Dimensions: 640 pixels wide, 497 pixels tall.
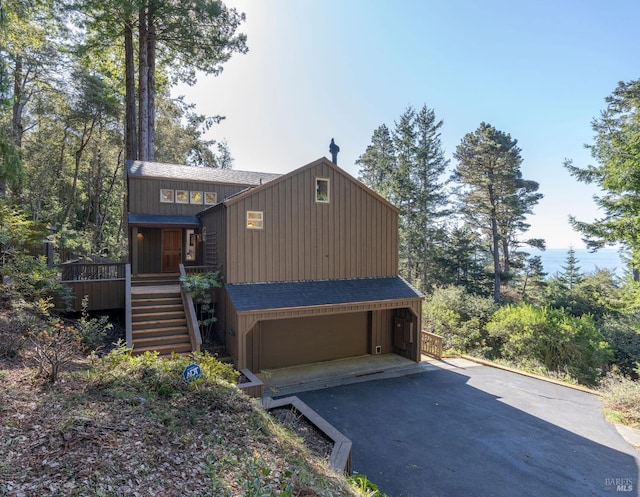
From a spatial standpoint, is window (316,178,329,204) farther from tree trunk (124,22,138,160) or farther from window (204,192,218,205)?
tree trunk (124,22,138,160)

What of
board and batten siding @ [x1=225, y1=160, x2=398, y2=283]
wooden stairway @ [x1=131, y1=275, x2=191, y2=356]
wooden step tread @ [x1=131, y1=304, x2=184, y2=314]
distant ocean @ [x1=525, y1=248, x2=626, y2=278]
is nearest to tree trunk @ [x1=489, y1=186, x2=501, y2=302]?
distant ocean @ [x1=525, y1=248, x2=626, y2=278]

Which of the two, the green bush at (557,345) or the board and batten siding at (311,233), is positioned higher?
the board and batten siding at (311,233)

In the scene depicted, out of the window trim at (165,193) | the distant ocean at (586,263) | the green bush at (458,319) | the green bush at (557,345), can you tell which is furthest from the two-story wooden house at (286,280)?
the distant ocean at (586,263)

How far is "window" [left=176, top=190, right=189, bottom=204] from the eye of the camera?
12.9 meters

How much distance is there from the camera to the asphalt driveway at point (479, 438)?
4613 mm

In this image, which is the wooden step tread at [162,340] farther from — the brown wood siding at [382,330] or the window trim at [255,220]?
the brown wood siding at [382,330]

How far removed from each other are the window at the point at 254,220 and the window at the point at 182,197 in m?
5.28

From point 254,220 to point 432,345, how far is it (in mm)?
7595

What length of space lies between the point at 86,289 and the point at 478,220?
2643 centimetres

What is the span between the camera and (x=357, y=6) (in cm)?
1080

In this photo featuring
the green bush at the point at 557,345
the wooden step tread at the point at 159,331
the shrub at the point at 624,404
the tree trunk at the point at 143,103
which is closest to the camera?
the shrub at the point at 624,404

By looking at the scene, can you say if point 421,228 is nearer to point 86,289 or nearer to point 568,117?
point 568,117

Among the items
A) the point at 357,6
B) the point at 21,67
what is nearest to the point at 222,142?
the point at 21,67

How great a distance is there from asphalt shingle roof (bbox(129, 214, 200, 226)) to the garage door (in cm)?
519
